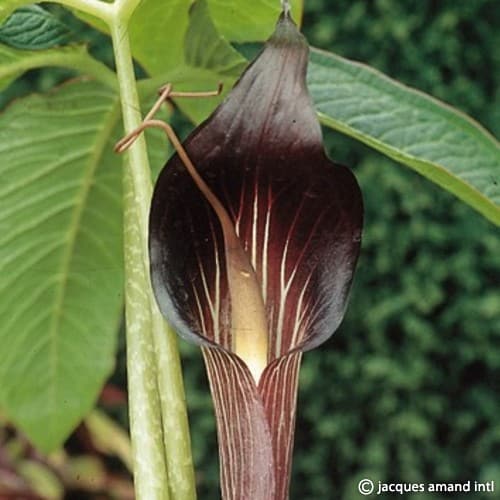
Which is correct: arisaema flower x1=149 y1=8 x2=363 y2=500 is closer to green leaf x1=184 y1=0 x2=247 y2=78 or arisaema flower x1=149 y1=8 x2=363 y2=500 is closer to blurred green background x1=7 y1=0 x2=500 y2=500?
green leaf x1=184 y1=0 x2=247 y2=78

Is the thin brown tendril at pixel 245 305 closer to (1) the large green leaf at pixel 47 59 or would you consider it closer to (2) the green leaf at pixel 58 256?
(1) the large green leaf at pixel 47 59

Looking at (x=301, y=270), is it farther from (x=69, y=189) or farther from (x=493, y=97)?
(x=493, y=97)

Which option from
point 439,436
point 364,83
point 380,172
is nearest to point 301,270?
point 364,83

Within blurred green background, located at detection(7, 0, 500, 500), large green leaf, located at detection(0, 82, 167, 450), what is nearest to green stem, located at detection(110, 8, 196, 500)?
large green leaf, located at detection(0, 82, 167, 450)

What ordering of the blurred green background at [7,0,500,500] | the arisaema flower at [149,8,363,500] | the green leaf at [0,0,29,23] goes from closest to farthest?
the arisaema flower at [149,8,363,500] → the green leaf at [0,0,29,23] → the blurred green background at [7,0,500,500]

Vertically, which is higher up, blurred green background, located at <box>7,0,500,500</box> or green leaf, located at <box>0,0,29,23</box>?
green leaf, located at <box>0,0,29,23</box>

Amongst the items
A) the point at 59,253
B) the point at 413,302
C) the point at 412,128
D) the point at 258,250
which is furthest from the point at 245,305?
the point at 413,302
